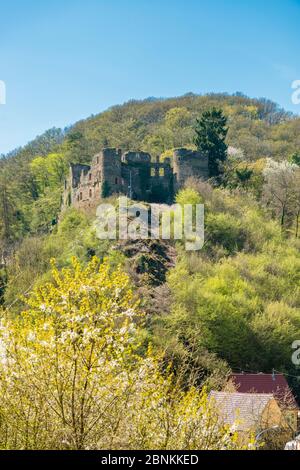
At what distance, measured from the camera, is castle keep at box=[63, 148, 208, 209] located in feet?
144

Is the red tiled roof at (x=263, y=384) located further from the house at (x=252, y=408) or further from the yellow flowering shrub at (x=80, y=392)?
the yellow flowering shrub at (x=80, y=392)

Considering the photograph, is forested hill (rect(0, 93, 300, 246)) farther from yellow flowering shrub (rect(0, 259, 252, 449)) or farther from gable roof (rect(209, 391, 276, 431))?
yellow flowering shrub (rect(0, 259, 252, 449))

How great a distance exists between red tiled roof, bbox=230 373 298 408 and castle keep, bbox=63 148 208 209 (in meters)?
17.2

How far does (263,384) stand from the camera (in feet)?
97.0

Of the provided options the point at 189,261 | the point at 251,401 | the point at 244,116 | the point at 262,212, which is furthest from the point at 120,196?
the point at 244,116

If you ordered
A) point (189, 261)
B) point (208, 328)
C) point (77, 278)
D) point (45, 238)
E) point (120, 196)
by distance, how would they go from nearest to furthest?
1. point (77, 278)
2. point (208, 328)
3. point (189, 261)
4. point (120, 196)
5. point (45, 238)

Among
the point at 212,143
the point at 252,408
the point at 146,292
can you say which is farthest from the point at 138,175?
the point at 252,408

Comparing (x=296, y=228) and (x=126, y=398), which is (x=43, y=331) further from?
(x=296, y=228)

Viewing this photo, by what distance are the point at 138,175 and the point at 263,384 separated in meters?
19.3

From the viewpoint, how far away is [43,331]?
10.6 metres

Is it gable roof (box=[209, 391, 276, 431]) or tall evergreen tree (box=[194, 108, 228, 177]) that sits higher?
tall evergreen tree (box=[194, 108, 228, 177])

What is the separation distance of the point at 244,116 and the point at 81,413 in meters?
85.3

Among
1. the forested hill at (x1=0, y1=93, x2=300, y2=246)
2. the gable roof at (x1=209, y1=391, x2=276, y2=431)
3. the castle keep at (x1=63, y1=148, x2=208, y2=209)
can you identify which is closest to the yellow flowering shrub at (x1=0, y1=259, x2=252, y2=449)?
the gable roof at (x1=209, y1=391, x2=276, y2=431)

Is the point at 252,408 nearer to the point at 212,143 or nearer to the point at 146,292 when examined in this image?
the point at 146,292
